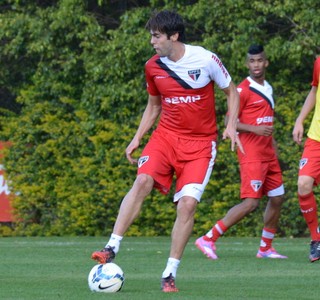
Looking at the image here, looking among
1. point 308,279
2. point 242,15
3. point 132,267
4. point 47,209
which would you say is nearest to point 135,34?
point 242,15

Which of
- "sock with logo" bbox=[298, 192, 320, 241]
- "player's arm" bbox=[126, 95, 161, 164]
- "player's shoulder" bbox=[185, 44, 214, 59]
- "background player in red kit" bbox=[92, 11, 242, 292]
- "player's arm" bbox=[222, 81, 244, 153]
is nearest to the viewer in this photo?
"background player in red kit" bbox=[92, 11, 242, 292]

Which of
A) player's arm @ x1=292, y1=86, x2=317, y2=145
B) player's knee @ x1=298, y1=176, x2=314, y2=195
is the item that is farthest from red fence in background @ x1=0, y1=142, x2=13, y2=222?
player's arm @ x1=292, y1=86, x2=317, y2=145

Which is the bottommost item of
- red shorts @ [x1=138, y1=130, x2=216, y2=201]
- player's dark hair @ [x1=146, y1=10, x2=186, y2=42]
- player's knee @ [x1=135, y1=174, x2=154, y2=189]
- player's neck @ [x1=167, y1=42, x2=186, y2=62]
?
player's knee @ [x1=135, y1=174, x2=154, y2=189]

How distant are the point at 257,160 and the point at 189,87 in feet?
12.6

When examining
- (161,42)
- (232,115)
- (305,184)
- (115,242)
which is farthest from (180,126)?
(305,184)

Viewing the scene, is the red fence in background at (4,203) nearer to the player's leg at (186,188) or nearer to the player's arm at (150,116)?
the player's arm at (150,116)

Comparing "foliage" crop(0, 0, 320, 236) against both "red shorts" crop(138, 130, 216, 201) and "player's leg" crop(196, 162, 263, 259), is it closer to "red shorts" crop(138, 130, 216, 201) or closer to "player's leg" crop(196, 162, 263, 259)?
"player's leg" crop(196, 162, 263, 259)

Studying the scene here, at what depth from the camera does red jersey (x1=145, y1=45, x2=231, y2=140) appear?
945cm

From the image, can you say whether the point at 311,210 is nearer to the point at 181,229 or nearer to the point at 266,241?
the point at 266,241

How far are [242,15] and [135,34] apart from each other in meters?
1.94

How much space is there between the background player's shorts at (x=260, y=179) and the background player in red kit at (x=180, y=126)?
3523 mm

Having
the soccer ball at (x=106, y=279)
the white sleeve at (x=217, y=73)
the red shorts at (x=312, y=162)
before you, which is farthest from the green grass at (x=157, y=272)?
the white sleeve at (x=217, y=73)

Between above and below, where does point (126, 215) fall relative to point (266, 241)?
above

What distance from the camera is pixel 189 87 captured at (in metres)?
9.47
